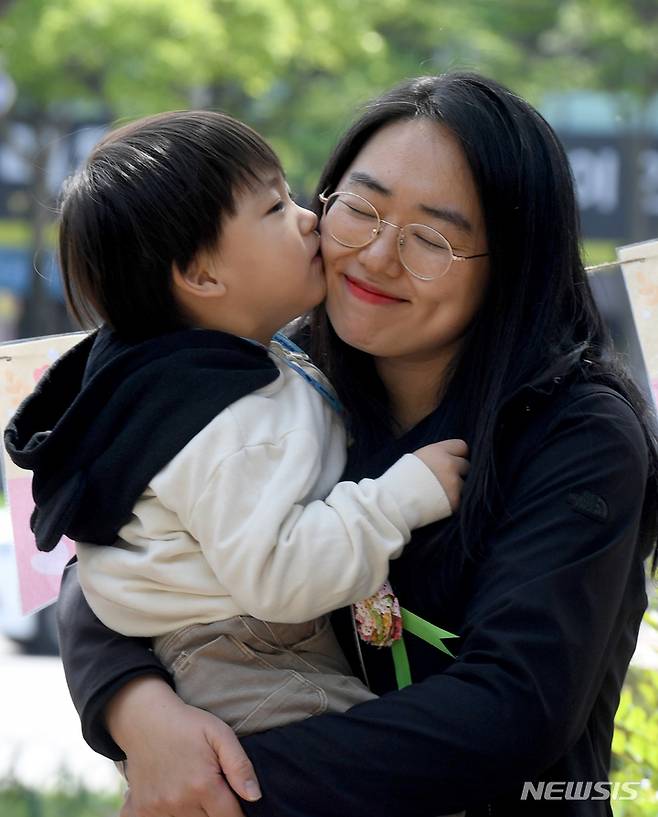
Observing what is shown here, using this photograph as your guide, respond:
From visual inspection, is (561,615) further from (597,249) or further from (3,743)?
(597,249)

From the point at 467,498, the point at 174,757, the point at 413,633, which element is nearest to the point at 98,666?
the point at 174,757

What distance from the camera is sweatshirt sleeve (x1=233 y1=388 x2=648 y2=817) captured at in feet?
6.05

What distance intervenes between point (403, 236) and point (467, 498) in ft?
1.76

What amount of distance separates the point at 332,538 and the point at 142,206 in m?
0.66

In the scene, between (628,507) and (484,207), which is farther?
(484,207)

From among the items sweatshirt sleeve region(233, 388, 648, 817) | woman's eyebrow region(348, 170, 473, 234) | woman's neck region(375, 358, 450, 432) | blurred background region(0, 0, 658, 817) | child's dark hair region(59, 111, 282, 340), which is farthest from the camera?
blurred background region(0, 0, 658, 817)

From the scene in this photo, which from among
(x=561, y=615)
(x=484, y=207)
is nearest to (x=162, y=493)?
(x=561, y=615)

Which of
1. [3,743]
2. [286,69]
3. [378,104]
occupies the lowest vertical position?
[3,743]

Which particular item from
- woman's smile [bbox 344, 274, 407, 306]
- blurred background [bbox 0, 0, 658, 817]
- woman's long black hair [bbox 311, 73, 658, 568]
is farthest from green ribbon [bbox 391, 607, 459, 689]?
blurred background [bbox 0, 0, 658, 817]

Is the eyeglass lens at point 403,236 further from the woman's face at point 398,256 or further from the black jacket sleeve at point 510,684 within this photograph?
the black jacket sleeve at point 510,684

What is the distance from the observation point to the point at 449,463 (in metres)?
2.10

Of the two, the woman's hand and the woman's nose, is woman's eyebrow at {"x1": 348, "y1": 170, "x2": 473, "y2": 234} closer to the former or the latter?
the woman's nose

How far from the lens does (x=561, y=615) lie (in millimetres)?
1865

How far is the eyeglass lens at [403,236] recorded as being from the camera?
7.57 ft
